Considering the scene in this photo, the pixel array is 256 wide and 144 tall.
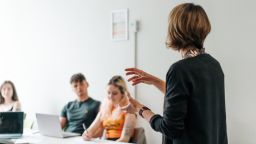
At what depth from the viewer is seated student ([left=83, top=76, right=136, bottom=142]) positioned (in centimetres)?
324

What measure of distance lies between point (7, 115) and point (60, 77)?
1320 millimetres

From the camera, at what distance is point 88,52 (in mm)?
4102

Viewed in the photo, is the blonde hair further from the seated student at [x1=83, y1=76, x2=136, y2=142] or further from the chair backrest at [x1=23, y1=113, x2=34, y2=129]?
the chair backrest at [x1=23, y1=113, x2=34, y2=129]

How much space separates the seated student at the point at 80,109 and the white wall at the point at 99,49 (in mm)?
185

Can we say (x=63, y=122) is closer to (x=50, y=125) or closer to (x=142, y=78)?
(x=50, y=125)

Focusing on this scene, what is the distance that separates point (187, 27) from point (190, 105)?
0.30m

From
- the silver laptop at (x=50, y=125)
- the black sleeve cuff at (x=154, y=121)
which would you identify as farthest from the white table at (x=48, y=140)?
the black sleeve cuff at (x=154, y=121)

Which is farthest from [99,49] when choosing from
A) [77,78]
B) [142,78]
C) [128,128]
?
[142,78]

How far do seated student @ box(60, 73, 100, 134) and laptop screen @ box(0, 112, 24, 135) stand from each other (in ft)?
2.55

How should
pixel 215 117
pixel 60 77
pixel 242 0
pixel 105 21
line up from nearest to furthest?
pixel 215 117 → pixel 242 0 → pixel 105 21 → pixel 60 77

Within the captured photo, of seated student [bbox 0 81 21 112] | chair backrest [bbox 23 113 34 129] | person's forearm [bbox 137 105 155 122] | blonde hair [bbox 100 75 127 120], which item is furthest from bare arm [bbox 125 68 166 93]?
seated student [bbox 0 81 21 112]

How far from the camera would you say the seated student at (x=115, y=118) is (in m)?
3.24

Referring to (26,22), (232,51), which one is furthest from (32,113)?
(232,51)

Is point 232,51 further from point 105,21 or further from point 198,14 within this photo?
point 198,14
